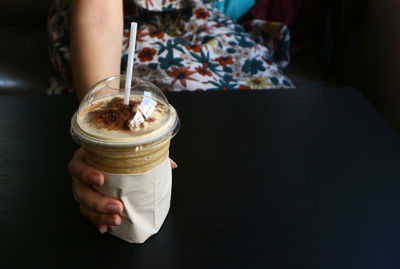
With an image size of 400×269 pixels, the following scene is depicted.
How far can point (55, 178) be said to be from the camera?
0.73 metres

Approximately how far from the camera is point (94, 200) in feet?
1.95

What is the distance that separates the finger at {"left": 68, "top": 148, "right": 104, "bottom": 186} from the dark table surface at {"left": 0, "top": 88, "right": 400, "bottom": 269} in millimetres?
76

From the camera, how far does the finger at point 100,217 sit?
1.91 ft

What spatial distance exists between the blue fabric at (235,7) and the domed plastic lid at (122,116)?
1272 mm

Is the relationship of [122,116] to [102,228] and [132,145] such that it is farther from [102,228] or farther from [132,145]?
[102,228]

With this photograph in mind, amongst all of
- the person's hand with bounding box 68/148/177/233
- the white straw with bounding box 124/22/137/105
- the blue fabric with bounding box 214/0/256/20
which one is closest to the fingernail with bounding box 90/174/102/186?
the person's hand with bounding box 68/148/177/233

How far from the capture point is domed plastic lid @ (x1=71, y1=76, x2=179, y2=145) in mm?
528

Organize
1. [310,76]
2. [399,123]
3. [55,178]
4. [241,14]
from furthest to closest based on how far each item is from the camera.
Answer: [241,14] < [310,76] < [399,123] < [55,178]

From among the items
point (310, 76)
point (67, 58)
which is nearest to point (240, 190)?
point (67, 58)

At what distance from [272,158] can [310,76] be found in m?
1.07

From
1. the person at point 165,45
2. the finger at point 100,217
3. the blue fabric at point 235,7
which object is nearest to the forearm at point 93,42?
the person at point 165,45

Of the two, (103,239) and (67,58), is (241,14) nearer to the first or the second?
(67,58)

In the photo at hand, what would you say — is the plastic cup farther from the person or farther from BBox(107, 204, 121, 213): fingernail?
the person

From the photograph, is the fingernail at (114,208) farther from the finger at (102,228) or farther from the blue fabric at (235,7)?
the blue fabric at (235,7)
